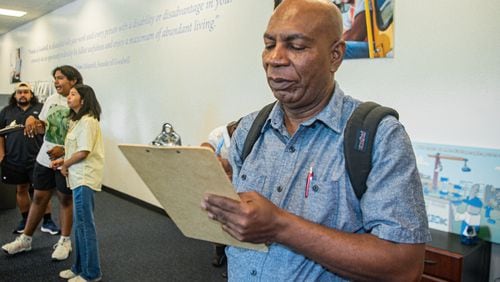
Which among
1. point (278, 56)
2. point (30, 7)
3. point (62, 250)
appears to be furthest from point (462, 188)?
point (30, 7)

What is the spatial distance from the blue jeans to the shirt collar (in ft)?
6.69

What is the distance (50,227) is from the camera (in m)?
3.89

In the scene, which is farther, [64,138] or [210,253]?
[210,253]

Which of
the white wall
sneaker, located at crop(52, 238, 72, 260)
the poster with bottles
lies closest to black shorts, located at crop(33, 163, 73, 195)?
sneaker, located at crop(52, 238, 72, 260)

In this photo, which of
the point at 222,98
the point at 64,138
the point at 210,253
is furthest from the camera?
the point at 222,98

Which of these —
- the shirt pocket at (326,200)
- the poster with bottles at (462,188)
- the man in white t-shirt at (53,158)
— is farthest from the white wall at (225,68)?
the shirt pocket at (326,200)

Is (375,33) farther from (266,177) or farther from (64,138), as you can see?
(64,138)

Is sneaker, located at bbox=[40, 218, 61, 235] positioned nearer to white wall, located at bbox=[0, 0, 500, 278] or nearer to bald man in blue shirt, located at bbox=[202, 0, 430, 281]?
white wall, located at bbox=[0, 0, 500, 278]

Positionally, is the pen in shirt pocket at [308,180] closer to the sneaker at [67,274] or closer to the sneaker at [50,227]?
the sneaker at [67,274]

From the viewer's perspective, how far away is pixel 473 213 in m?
2.04

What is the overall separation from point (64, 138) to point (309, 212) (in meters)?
2.64

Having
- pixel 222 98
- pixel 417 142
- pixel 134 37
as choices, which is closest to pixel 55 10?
pixel 134 37

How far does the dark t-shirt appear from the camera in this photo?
144 inches

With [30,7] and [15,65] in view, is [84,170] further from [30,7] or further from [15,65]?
[15,65]
